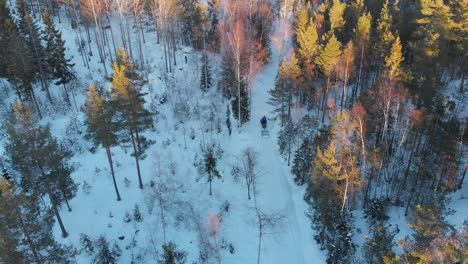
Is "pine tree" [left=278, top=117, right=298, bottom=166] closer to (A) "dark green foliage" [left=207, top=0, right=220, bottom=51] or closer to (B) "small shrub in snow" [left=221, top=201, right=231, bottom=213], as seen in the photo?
(B) "small shrub in snow" [left=221, top=201, right=231, bottom=213]

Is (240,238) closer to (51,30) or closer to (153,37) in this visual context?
(51,30)

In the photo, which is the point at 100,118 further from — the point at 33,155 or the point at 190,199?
the point at 190,199

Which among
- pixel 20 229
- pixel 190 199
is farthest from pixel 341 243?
pixel 20 229

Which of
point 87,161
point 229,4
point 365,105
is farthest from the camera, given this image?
point 229,4

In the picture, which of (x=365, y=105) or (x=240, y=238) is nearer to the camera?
(x=240, y=238)

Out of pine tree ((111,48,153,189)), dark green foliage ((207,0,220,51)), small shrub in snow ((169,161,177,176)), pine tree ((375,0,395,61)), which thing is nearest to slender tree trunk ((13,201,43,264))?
pine tree ((111,48,153,189))

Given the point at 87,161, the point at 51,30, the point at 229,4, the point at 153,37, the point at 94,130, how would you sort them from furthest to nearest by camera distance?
the point at 153,37
the point at 229,4
the point at 51,30
the point at 87,161
the point at 94,130

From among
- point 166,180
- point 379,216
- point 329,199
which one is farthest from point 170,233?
point 379,216

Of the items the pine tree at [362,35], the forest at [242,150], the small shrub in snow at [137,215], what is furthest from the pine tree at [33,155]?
the pine tree at [362,35]
